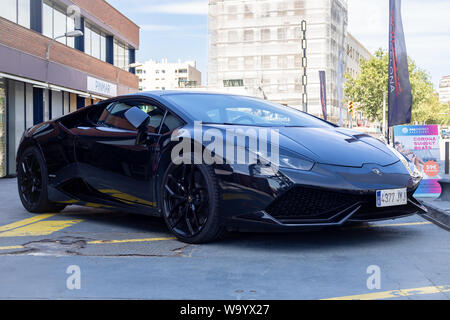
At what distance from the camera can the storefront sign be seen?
24500 mm

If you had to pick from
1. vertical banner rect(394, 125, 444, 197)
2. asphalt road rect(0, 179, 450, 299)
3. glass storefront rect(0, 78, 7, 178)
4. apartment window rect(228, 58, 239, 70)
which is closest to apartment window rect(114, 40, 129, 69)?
glass storefront rect(0, 78, 7, 178)

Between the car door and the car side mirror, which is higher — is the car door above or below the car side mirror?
below

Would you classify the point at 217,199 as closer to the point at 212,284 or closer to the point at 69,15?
the point at 212,284

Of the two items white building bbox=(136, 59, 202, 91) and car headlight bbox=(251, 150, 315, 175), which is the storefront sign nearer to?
car headlight bbox=(251, 150, 315, 175)

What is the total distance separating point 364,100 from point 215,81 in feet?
69.9

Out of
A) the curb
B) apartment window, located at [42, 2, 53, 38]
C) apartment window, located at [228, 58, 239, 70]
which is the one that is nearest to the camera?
the curb

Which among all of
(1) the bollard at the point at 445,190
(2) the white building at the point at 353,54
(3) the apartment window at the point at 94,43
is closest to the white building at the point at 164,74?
(2) the white building at the point at 353,54

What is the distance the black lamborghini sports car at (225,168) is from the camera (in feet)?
13.6

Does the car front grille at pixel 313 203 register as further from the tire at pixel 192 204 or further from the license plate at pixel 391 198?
the tire at pixel 192 204

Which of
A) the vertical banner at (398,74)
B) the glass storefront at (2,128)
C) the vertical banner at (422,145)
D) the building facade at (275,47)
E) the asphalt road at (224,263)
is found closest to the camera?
the asphalt road at (224,263)

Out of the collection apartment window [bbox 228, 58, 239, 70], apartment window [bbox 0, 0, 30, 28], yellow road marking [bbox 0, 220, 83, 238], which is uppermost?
apartment window [bbox 228, 58, 239, 70]

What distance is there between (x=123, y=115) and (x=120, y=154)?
1.35 feet

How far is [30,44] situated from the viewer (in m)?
18.5

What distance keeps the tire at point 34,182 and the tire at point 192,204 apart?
206 centimetres
